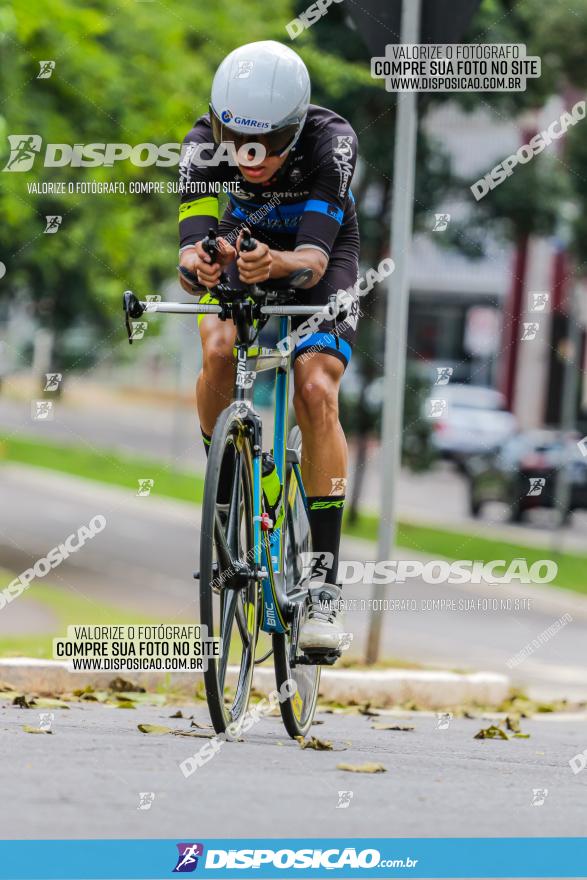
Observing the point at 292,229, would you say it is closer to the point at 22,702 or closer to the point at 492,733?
the point at 22,702

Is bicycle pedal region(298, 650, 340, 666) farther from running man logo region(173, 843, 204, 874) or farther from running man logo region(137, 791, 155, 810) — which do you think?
running man logo region(173, 843, 204, 874)

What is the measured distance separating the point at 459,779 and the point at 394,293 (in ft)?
12.0

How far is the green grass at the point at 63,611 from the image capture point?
1095 cm

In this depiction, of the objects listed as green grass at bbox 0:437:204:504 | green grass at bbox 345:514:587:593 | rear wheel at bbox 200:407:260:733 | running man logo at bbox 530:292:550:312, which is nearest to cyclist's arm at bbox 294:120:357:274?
rear wheel at bbox 200:407:260:733

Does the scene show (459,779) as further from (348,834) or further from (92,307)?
(92,307)

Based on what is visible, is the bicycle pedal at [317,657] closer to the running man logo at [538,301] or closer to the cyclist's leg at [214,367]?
the cyclist's leg at [214,367]

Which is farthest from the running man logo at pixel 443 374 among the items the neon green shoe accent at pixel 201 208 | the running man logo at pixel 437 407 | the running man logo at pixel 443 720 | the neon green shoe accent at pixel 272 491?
the neon green shoe accent at pixel 201 208

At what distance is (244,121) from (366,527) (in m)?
16.0

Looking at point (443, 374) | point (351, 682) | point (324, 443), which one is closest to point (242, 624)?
point (324, 443)

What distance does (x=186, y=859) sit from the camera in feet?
12.8

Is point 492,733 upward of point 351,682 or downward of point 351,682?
downward

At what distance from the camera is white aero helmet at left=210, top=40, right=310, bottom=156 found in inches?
205

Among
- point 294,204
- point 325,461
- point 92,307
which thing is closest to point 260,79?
point 294,204

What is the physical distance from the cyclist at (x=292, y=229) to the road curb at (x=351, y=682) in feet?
3.83
